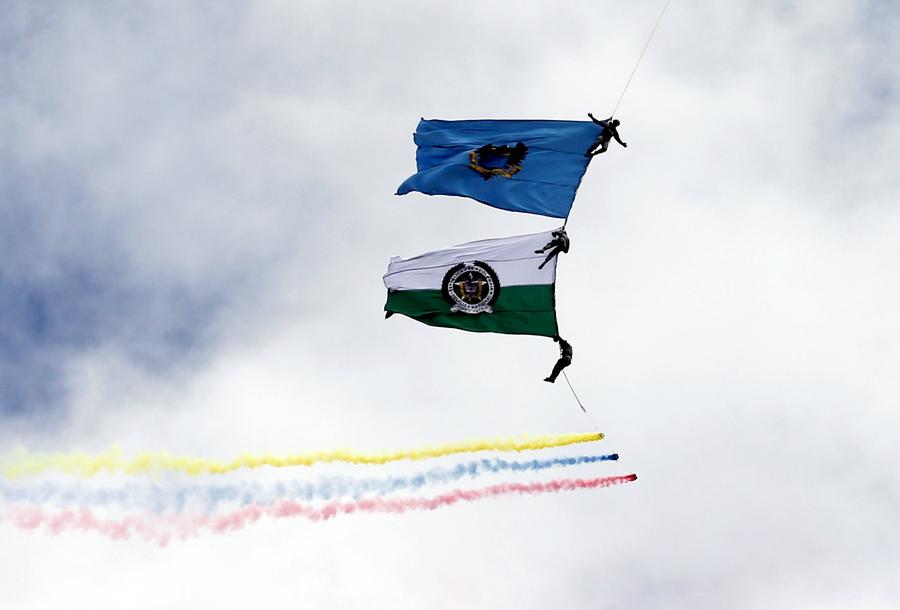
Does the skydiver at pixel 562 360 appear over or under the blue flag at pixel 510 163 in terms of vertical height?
under

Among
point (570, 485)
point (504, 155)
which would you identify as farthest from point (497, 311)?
point (570, 485)

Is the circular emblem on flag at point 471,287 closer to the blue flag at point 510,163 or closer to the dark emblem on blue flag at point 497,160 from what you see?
the blue flag at point 510,163

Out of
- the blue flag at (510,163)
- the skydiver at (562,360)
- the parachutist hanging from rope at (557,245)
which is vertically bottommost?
the skydiver at (562,360)

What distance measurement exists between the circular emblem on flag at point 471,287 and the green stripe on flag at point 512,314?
0.22 metres

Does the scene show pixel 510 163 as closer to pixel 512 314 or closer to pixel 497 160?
pixel 497 160

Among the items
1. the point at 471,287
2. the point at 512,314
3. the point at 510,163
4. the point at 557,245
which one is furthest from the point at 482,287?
the point at 510,163

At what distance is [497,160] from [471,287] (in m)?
5.24

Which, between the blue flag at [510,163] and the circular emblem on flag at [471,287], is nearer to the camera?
the circular emblem on flag at [471,287]

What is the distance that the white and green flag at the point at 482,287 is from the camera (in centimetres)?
6328

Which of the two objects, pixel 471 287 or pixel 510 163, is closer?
pixel 471 287

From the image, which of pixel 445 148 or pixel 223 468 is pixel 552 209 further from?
pixel 223 468

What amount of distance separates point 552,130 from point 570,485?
636 inches

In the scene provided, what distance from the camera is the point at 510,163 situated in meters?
64.6

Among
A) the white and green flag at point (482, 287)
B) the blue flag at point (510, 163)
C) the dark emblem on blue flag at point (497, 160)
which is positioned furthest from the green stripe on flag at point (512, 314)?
the dark emblem on blue flag at point (497, 160)
